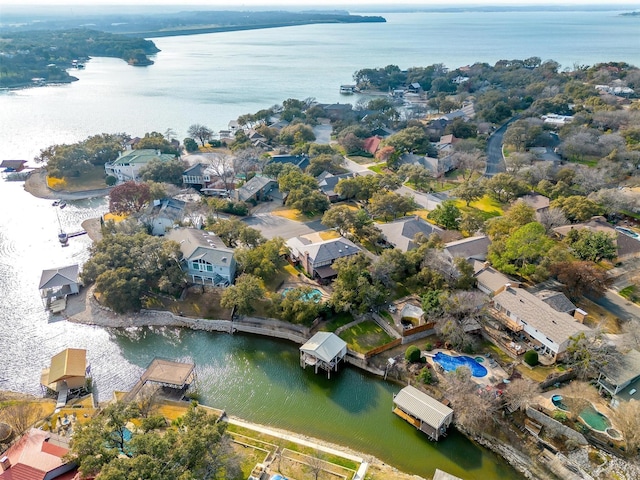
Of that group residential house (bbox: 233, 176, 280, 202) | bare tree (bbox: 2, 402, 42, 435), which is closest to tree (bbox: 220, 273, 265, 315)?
bare tree (bbox: 2, 402, 42, 435)

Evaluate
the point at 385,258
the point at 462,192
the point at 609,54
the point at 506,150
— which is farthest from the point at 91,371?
the point at 609,54

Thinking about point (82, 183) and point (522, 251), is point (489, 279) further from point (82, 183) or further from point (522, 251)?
point (82, 183)

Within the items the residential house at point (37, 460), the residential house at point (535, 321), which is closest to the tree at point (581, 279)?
the residential house at point (535, 321)

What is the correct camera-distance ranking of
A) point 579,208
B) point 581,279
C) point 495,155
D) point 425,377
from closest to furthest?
1. point 425,377
2. point 581,279
3. point 579,208
4. point 495,155

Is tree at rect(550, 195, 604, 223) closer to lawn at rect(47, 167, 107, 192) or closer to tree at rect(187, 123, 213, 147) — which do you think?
tree at rect(187, 123, 213, 147)

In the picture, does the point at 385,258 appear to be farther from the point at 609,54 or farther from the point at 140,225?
the point at 609,54

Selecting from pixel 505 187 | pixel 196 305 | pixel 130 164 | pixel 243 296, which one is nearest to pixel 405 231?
pixel 243 296
